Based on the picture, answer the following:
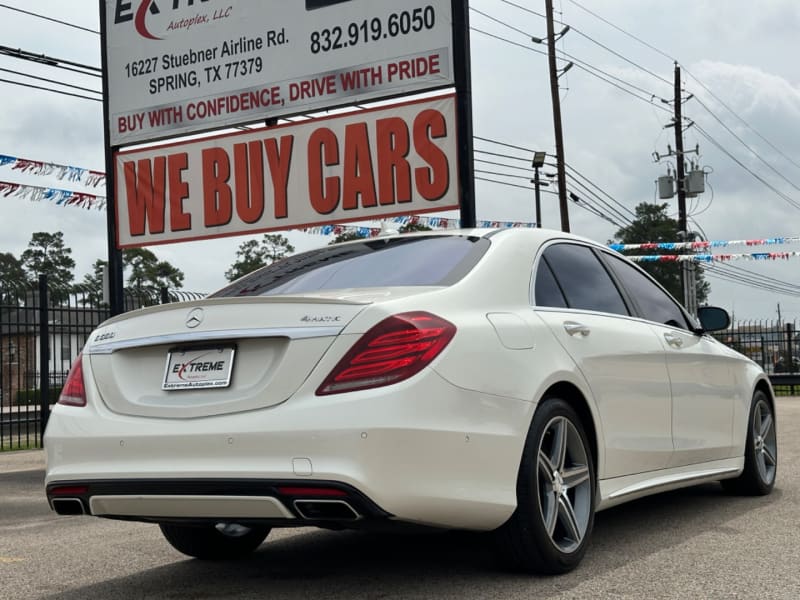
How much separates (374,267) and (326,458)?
49.9 inches

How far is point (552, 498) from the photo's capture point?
4609 mm

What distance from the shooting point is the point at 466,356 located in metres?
4.14

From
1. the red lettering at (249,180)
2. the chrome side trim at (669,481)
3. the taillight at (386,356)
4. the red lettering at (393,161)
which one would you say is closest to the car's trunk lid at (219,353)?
the taillight at (386,356)

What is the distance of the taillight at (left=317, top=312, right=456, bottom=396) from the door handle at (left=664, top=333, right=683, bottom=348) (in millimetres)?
2332

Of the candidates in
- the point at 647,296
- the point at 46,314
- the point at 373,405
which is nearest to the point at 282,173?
the point at 46,314

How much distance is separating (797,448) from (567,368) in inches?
257

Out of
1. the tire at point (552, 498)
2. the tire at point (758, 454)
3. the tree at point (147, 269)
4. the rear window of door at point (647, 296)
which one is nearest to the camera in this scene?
the tire at point (552, 498)

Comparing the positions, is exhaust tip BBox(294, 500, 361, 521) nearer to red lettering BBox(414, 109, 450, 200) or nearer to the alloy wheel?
the alloy wheel

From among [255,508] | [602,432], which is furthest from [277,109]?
[255,508]

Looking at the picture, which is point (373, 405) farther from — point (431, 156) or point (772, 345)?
point (772, 345)

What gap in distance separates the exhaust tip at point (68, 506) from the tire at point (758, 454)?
4276 millimetres

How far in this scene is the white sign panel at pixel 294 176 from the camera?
10359 millimetres

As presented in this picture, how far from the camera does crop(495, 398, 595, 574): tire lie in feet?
14.3

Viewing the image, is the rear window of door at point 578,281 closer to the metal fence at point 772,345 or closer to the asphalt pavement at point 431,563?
the asphalt pavement at point 431,563
